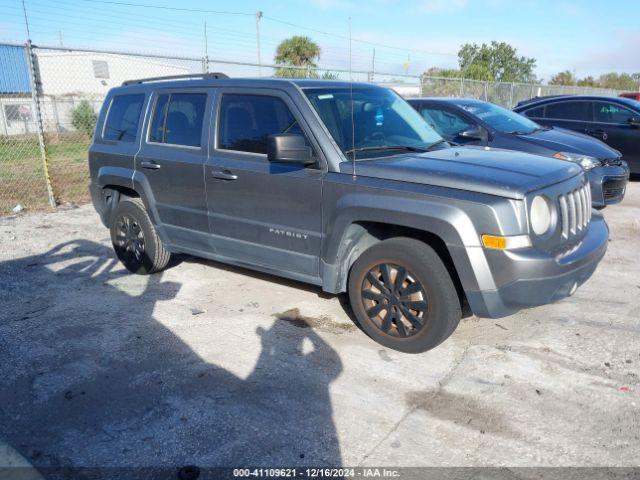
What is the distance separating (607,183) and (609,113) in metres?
3.59

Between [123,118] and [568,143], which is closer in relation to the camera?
[123,118]

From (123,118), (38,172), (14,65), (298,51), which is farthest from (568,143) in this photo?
(298,51)

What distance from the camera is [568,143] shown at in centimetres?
769

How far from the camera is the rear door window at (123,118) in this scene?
5.37 metres

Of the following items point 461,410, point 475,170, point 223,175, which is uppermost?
point 475,170

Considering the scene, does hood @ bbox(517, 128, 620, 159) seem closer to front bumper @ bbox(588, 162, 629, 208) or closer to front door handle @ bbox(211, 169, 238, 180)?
front bumper @ bbox(588, 162, 629, 208)

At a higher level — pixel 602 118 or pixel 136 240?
pixel 602 118

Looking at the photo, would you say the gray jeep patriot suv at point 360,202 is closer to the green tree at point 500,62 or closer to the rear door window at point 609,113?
the rear door window at point 609,113

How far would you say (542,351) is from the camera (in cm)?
386

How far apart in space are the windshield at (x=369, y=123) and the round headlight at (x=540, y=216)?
118cm

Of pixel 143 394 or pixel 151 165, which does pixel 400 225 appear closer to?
pixel 143 394

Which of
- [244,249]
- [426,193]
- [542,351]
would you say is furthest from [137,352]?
[542,351]

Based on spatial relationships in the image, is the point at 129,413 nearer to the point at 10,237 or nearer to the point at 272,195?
the point at 272,195

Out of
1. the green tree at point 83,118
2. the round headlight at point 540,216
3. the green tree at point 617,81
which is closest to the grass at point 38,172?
the green tree at point 83,118
